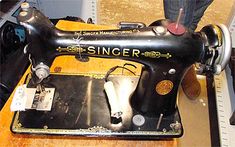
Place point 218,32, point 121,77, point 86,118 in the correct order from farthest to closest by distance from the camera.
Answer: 1. point 121,77
2. point 86,118
3. point 218,32

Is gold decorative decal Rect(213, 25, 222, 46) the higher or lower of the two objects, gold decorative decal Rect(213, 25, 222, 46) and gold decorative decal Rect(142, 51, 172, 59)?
the higher

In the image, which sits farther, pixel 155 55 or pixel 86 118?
pixel 86 118

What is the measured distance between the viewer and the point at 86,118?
791mm

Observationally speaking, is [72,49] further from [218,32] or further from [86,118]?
[218,32]

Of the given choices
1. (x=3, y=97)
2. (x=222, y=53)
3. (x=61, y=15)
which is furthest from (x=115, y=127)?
(x=61, y=15)

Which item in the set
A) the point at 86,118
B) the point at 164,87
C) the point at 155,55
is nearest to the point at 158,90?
the point at 164,87

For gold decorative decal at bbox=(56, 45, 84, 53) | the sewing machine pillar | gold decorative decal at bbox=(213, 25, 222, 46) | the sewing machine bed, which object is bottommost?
the sewing machine bed

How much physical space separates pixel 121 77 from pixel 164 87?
0.18m

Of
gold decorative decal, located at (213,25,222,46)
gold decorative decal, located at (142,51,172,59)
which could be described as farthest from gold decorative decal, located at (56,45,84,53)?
gold decorative decal, located at (213,25,222,46)

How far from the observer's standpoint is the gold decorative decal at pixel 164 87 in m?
0.74

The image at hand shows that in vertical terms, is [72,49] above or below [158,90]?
above

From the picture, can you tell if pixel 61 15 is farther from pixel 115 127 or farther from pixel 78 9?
pixel 115 127

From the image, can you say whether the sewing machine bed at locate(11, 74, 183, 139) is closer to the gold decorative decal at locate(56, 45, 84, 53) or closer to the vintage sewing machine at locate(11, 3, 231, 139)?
the vintage sewing machine at locate(11, 3, 231, 139)

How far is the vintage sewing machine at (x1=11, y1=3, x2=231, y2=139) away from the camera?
26.2 inches
